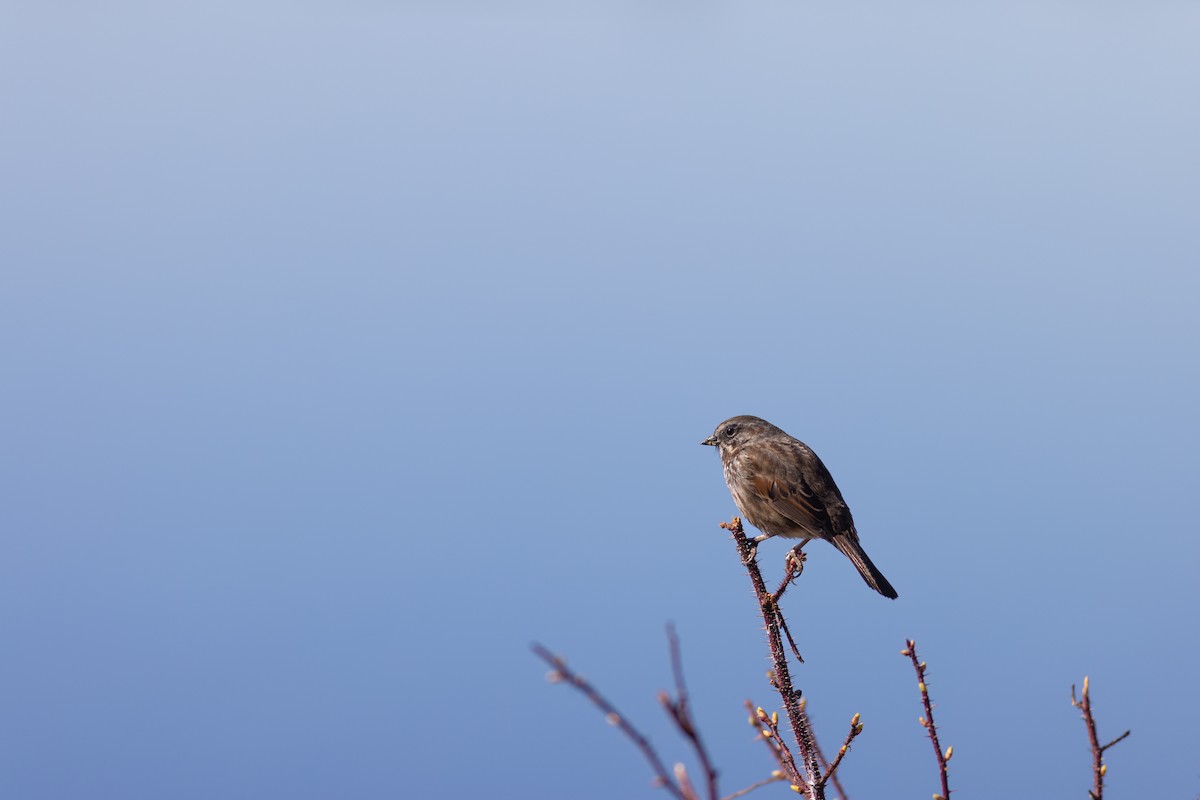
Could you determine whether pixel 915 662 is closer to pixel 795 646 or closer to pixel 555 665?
pixel 795 646

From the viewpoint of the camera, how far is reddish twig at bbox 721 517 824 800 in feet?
Result: 16.0

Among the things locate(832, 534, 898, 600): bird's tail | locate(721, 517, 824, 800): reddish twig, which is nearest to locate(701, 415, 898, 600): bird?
locate(832, 534, 898, 600): bird's tail

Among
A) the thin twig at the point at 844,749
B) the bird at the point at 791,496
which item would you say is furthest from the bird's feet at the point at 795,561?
the thin twig at the point at 844,749

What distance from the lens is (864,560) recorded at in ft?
29.8

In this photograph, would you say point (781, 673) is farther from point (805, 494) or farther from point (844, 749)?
point (805, 494)

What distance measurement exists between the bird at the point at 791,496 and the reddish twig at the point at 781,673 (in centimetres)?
313

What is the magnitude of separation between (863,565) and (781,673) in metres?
3.95

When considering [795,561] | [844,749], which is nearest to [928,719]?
[844,749]

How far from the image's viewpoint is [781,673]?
5309 mm

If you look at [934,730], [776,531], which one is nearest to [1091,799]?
[934,730]

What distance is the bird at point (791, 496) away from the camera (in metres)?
9.36

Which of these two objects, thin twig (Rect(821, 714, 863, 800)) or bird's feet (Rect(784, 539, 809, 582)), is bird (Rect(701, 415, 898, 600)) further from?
thin twig (Rect(821, 714, 863, 800))

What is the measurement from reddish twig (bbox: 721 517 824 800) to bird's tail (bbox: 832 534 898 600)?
10.1ft

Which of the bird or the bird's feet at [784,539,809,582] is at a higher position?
the bird
